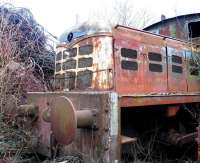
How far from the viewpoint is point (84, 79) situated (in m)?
4.07

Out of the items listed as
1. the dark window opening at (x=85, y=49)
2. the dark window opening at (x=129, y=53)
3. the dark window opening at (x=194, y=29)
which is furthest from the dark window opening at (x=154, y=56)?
the dark window opening at (x=194, y=29)

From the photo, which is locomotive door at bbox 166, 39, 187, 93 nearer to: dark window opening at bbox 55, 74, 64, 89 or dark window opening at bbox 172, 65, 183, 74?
dark window opening at bbox 172, 65, 183, 74

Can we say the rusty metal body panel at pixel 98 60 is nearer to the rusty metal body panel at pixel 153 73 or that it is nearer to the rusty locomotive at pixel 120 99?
the rusty locomotive at pixel 120 99

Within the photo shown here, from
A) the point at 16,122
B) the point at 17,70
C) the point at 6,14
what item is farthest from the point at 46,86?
the point at 6,14

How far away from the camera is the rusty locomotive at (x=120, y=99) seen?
→ 3.34m

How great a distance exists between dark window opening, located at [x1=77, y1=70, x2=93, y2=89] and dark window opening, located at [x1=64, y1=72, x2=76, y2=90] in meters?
0.12

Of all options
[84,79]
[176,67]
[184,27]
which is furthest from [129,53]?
[184,27]

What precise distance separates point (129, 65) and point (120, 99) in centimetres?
73

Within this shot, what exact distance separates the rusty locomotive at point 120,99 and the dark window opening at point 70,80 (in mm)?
14

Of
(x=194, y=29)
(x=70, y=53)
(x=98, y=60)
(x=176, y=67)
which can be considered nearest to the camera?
(x=98, y=60)

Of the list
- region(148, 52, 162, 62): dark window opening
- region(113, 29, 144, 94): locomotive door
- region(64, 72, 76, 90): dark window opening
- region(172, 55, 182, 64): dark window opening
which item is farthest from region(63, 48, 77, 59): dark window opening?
region(172, 55, 182, 64): dark window opening

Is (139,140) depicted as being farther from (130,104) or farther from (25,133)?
(25,133)

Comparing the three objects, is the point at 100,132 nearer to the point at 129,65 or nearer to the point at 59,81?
the point at 129,65

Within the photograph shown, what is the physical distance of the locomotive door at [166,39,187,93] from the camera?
185 inches
